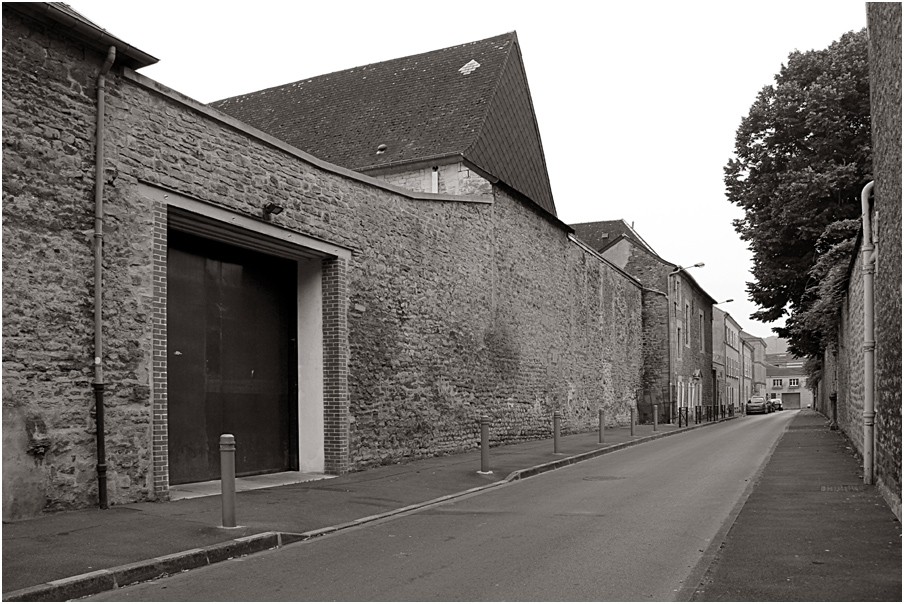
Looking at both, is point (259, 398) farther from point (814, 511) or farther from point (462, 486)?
point (814, 511)

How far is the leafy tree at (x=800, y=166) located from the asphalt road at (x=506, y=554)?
47.2ft

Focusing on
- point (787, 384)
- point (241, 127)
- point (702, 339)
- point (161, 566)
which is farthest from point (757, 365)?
point (161, 566)

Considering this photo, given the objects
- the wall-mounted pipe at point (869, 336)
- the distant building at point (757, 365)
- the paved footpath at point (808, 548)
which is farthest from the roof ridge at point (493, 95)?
the distant building at point (757, 365)

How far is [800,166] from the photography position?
24953mm

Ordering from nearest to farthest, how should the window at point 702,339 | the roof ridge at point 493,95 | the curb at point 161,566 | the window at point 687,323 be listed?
the curb at point 161,566, the roof ridge at point 493,95, the window at point 687,323, the window at point 702,339

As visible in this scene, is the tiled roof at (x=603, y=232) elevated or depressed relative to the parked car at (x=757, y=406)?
elevated

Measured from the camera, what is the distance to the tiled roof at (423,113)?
20047 millimetres

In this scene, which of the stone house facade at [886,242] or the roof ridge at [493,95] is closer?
the stone house facade at [886,242]

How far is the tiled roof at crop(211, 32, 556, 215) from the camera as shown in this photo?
65.8 ft

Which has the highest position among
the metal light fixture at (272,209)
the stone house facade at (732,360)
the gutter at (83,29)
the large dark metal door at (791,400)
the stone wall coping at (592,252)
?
the gutter at (83,29)

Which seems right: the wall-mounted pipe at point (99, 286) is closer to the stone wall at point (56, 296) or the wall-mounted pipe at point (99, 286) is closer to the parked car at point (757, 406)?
the stone wall at point (56, 296)

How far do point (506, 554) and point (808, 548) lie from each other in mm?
2544

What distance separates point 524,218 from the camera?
20844 mm

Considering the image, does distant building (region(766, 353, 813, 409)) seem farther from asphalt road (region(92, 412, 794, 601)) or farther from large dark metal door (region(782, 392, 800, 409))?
asphalt road (region(92, 412, 794, 601))
